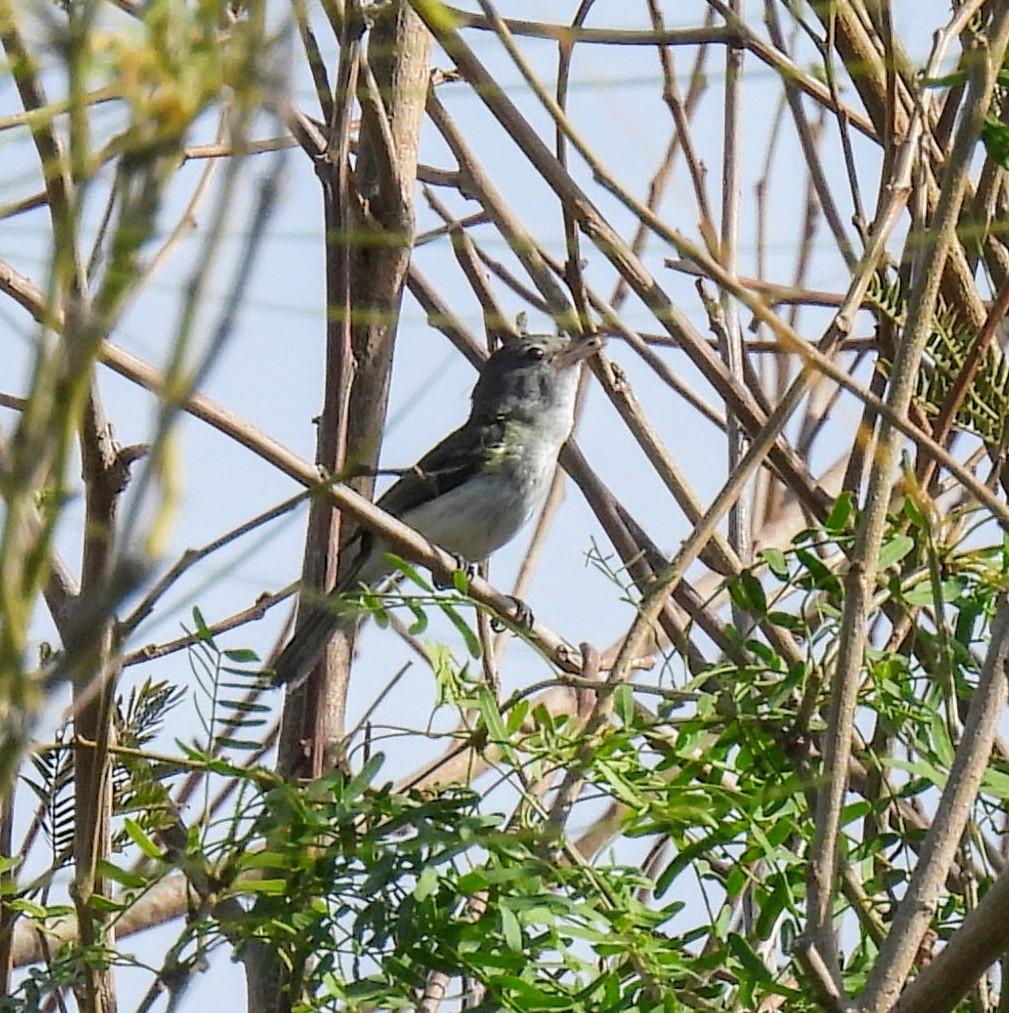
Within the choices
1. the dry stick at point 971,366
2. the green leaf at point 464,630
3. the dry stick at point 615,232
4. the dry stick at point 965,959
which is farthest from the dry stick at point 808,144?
the dry stick at point 965,959

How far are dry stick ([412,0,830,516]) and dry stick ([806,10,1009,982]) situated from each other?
238 mm

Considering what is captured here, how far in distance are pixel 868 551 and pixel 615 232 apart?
0.85 m

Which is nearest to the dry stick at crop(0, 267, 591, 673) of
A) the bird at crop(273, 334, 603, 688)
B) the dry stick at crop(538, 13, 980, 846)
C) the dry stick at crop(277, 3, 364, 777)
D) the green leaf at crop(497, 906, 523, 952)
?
the dry stick at crop(538, 13, 980, 846)

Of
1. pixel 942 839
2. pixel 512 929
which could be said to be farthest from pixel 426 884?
pixel 942 839

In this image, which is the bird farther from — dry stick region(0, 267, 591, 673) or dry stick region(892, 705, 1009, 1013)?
dry stick region(892, 705, 1009, 1013)

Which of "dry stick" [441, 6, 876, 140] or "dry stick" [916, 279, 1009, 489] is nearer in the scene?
"dry stick" [916, 279, 1009, 489]

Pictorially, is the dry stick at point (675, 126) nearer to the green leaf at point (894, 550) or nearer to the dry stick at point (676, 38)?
the dry stick at point (676, 38)

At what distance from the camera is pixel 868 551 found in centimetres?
154

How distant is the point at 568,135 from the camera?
163 centimetres

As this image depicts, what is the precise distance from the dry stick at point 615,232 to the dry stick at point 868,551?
0.24m

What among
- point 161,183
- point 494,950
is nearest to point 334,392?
point 494,950

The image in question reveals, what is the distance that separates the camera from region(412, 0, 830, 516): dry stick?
59.7 inches

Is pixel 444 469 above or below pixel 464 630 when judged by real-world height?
above

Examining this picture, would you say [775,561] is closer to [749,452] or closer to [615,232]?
[749,452]
